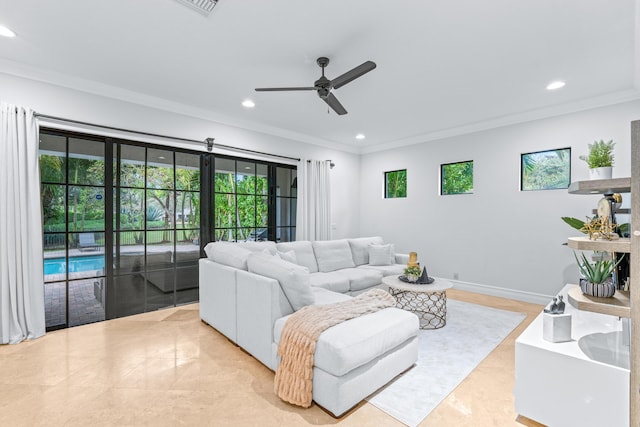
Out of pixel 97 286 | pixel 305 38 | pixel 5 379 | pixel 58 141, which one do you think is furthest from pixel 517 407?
pixel 58 141

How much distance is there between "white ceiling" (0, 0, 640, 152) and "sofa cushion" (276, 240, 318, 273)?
6.20ft

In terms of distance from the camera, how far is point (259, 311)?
2.40 m

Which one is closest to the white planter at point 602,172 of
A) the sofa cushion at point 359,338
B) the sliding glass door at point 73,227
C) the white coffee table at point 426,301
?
the sofa cushion at point 359,338

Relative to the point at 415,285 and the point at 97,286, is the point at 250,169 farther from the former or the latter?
the point at 415,285

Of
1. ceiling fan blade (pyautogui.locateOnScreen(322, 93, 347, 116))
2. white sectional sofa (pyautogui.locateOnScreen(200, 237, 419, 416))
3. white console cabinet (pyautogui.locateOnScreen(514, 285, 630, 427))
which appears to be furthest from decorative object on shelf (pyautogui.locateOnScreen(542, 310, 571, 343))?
ceiling fan blade (pyautogui.locateOnScreen(322, 93, 347, 116))

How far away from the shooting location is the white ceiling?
2.15m

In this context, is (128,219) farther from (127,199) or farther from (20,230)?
(20,230)

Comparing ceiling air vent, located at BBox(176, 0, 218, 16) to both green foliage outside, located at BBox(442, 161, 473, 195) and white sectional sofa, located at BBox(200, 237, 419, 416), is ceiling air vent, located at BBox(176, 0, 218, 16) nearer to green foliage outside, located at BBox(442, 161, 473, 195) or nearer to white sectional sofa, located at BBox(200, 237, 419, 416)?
white sectional sofa, located at BBox(200, 237, 419, 416)

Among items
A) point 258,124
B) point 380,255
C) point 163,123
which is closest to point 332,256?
point 380,255

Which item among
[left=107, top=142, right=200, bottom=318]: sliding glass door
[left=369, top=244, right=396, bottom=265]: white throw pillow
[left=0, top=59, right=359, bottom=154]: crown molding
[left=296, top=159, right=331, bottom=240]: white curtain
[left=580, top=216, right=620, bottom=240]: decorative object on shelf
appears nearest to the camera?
[left=580, top=216, right=620, bottom=240]: decorative object on shelf

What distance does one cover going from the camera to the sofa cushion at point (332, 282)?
3.64 m

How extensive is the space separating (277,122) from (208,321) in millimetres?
3014

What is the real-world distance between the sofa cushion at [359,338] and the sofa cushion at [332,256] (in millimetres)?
2093

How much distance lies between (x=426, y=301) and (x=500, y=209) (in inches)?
75.5
